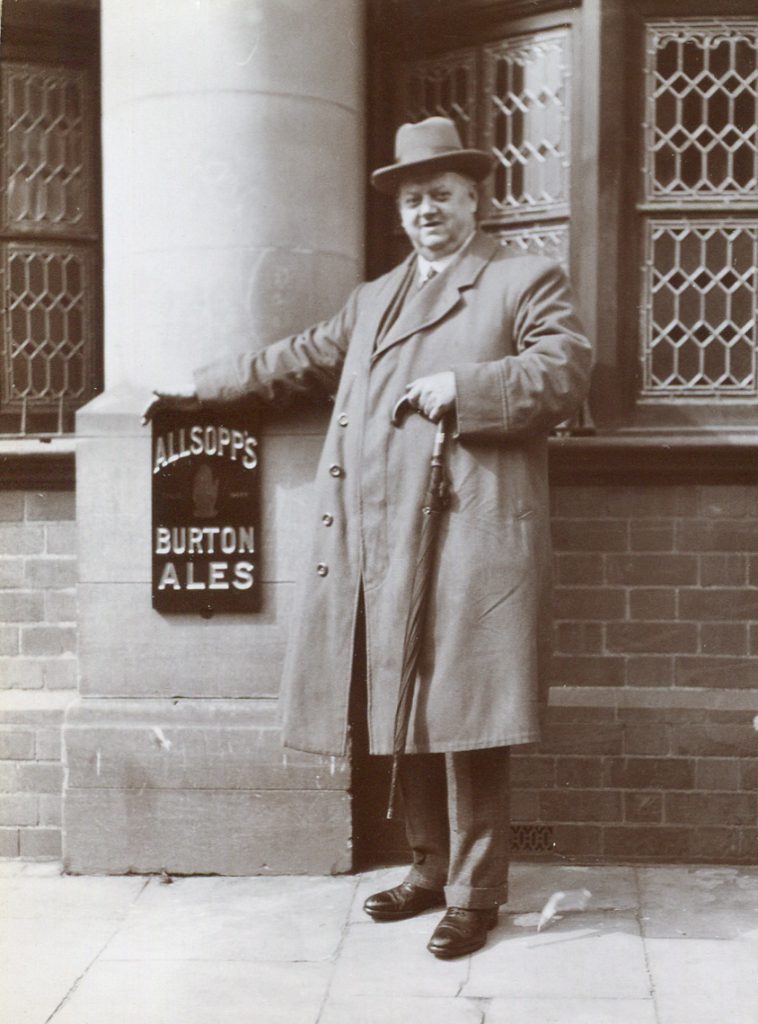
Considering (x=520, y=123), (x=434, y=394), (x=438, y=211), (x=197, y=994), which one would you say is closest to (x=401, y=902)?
(x=197, y=994)

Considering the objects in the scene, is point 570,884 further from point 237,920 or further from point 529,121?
point 529,121

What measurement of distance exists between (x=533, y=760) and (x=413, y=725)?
1147 millimetres

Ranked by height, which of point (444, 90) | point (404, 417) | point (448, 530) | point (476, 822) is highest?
point (444, 90)

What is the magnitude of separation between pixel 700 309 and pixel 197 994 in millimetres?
3138

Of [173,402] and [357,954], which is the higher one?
[173,402]

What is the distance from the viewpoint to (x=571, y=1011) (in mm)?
3812

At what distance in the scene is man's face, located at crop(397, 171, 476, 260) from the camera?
4.45 meters

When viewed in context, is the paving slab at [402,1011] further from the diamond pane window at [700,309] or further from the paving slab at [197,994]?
the diamond pane window at [700,309]

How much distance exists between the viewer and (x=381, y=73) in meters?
5.67

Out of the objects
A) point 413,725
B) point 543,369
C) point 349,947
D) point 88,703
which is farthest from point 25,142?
point 349,947

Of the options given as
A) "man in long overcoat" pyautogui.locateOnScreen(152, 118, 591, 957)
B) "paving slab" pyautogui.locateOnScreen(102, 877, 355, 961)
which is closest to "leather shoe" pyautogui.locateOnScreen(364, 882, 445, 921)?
"man in long overcoat" pyautogui.locateOnScreen(152, 118, 591, 957)

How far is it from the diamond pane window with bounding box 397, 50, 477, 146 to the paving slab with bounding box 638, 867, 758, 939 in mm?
2962

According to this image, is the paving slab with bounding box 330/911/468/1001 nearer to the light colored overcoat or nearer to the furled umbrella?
the furled umbrella

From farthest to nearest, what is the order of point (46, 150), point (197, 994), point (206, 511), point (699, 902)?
point (46, 150) < point (206, 511) < point (699, 902) < point (197, 994)
